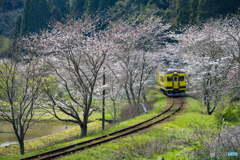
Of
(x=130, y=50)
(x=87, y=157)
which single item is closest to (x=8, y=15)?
(x=130, y=50)

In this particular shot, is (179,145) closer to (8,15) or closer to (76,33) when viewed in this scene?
(76,33)

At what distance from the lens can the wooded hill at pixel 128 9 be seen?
37156 mm

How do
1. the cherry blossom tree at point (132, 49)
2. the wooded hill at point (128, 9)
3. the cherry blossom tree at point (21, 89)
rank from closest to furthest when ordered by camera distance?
the cherry blossom tree at point (21, 89)
the cherry blossom tree at point (132, 49)
the wooded hill at point (128, 9)

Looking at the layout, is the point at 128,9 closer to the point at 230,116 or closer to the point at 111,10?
the point at 111,10

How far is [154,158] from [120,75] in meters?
10.8

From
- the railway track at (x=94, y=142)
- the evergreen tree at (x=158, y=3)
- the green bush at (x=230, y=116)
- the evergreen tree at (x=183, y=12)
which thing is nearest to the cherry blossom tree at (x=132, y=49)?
the railway track at (x=94, y=142)

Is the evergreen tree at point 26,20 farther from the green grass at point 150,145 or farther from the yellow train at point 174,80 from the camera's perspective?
the green grass at point 150,145

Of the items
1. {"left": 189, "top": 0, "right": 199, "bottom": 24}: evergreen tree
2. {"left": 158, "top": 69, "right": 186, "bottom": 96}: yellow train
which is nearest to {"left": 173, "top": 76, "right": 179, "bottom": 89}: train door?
{"left": 158, "top": 69, "right": 186, "bottom": 96}: yellow train

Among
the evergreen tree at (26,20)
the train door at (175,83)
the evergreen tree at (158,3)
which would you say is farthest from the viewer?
the evergreen tree at (26,20)

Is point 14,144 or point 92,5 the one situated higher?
point 92,5

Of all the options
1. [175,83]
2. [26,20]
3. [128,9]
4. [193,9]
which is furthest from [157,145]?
[26,20]

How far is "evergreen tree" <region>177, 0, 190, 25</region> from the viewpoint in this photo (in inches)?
1571

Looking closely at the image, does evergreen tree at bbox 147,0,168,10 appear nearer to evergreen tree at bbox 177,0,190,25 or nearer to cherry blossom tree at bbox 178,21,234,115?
evergreen tree at bbox 177,0,190,25

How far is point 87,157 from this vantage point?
7129mm
